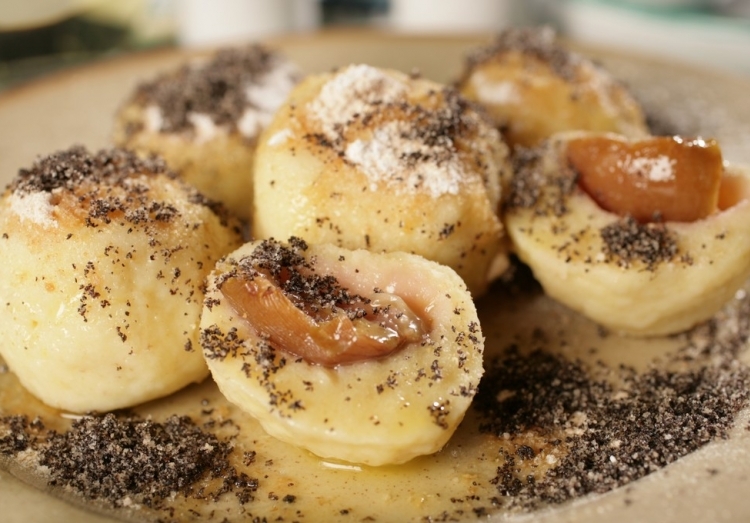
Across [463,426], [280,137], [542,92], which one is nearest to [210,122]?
[280,137]

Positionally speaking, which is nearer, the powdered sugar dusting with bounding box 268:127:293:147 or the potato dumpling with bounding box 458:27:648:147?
the powdered sugar dusting with bounding box 268:127:293:147

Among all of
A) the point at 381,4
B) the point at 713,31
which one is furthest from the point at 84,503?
the point at 381,4

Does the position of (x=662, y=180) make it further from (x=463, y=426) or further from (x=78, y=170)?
(x=78, y=170)

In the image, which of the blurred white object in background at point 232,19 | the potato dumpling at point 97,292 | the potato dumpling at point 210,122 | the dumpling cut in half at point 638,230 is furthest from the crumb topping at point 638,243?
the blurred white object in background at point 232,19

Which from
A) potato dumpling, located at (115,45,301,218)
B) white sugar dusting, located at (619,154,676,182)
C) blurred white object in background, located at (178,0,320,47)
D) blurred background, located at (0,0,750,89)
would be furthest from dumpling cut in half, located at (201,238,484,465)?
blurred white object in background, located at (178,0,320,47)

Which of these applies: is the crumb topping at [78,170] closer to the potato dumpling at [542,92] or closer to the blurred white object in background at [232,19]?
the potato dumpling at [542,92]

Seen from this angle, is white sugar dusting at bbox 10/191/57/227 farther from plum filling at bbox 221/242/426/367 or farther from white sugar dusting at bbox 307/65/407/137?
white sugar dusting at bbox 307/65/407/137

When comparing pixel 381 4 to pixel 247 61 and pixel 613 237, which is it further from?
pixel 613 237
